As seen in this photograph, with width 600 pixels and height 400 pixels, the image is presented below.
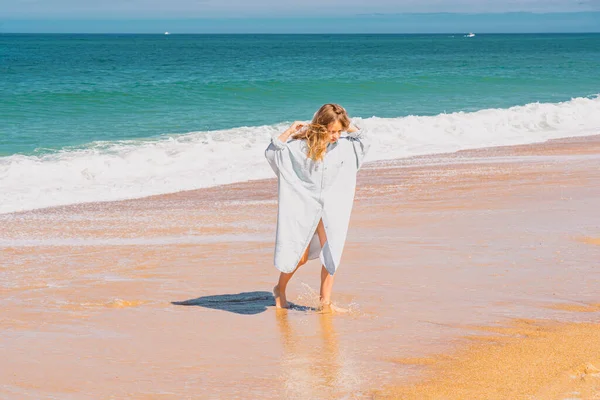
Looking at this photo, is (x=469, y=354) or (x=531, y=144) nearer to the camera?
(x=469, y=354)

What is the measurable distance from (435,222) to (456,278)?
7.15ft

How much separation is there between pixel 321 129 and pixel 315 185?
1.23 ft

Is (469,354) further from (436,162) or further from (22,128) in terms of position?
(22,128)

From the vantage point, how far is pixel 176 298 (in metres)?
5.88

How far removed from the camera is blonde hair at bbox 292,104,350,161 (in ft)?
16.9

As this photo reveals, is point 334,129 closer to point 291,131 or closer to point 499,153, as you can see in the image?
point 291,131

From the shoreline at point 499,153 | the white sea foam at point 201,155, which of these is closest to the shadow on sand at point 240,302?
the white sea foam at point 201,155

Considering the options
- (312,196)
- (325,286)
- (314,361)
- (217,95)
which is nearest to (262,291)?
(325,286)

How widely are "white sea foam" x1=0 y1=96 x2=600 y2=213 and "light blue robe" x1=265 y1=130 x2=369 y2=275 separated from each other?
19.6ft

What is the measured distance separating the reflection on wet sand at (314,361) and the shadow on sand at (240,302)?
Answer: 258mm

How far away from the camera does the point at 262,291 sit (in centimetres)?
612

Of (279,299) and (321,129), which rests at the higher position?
(321,129)

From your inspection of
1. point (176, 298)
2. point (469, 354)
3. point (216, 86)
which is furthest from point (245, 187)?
point (216, 86)

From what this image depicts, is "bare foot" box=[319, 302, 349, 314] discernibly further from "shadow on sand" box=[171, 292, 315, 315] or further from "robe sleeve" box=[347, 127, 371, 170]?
"robe sleeve" box=[347, 127, 371, 170]
